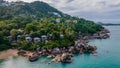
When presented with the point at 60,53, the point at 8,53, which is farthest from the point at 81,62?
the point at 8,53

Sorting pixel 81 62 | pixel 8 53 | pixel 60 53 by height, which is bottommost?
pixel 81 62

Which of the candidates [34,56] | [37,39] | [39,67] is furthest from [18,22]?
[39,67]

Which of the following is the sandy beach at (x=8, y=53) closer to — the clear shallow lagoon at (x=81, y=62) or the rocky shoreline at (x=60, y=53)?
the rocky shoreline at (x=60, y=53)

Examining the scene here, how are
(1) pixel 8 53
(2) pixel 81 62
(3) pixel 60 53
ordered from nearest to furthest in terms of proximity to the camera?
(2) pixel 81 62
(3) pixel 60 53
(1) pixel 8 53

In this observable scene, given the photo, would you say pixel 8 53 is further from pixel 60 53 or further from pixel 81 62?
pixel 81 62

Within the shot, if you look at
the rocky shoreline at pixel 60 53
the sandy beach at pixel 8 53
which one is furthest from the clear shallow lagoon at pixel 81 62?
the sandy beach at pixel 8 53

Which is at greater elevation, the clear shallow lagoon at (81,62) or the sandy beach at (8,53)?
the sandy beach at (8,53)

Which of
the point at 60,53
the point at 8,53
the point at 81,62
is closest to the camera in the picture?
the point at 81,62

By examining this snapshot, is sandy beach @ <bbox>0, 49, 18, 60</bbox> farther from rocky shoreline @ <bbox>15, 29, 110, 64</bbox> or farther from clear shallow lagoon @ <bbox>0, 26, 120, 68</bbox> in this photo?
clear shallow lagoon @ <bbox>0, 26, 120, 68</bbox>

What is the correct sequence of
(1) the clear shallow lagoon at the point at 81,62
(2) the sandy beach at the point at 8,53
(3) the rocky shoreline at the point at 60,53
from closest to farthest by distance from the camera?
(1) the clear shallow lagoon at the point at 81,62 < (3) the rocky shoreline at the point at 60,53 < (2) the sandy beach at the point at 8,53

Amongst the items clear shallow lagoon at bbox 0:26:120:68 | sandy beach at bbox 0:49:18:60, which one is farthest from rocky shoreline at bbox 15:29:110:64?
sandy beach at bbox 0:49:18:60

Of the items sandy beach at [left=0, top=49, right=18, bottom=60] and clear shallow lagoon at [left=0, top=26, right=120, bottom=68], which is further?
sandy beach at [left=0, top=49, right=18, bottom=60]
